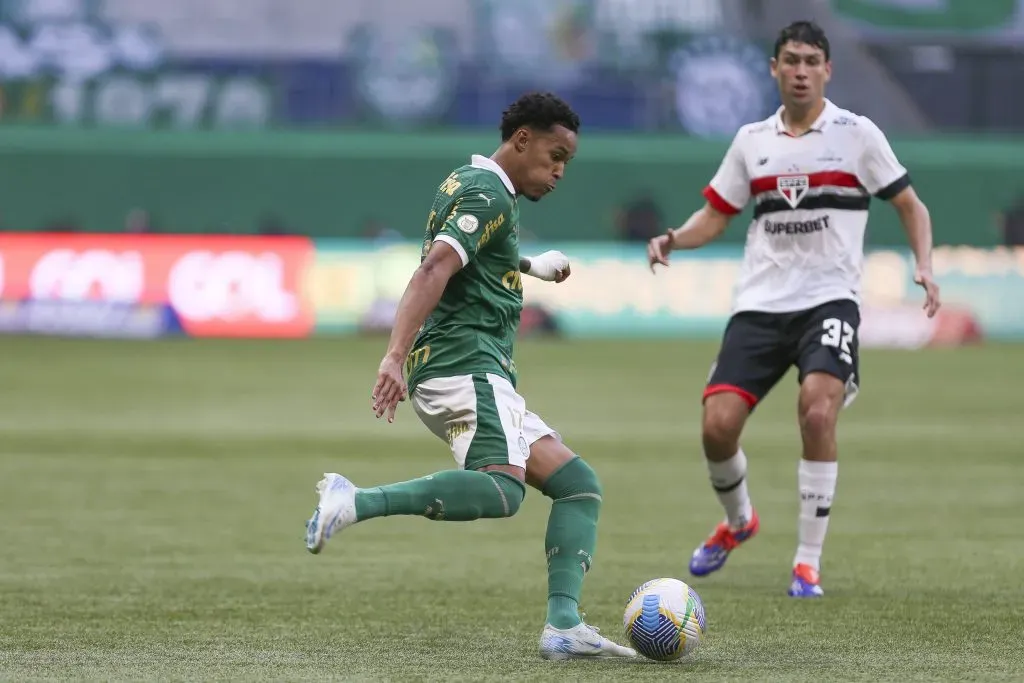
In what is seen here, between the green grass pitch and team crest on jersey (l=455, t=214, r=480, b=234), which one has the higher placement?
team crest on jersey (l=455, t=214, r=480, b=234)

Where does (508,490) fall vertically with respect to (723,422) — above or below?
above

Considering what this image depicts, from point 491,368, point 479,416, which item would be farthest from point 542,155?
point 479,416

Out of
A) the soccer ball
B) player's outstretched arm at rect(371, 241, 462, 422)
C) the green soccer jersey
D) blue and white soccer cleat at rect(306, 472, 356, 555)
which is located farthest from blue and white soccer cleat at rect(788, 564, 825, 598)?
blue and white soccer cleat at rect(306, 472, 356, 555)

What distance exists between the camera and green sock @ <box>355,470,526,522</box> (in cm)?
627

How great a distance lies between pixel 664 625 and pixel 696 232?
9.96ft

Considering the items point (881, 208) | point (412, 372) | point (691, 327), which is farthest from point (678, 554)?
point (881, 208)

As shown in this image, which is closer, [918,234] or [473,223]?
[473,223]

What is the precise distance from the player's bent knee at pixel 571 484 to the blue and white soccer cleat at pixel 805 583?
5.66 feet

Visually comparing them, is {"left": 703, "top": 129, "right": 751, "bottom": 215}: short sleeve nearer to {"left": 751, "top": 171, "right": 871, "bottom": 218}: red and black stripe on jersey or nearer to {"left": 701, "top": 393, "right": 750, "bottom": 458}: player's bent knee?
{"left": 751, "top": 171, "right": 871, "bottom": 218}: red and black stripe on jersey

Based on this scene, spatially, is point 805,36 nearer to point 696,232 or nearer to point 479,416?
point 696,232

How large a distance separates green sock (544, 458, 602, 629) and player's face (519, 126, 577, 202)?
102 centimetres

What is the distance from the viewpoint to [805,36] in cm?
853

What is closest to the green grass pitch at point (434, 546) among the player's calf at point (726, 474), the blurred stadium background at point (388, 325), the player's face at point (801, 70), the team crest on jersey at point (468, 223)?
the blurred stadium background at point (388, 325)

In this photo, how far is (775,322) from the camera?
8766 mm
